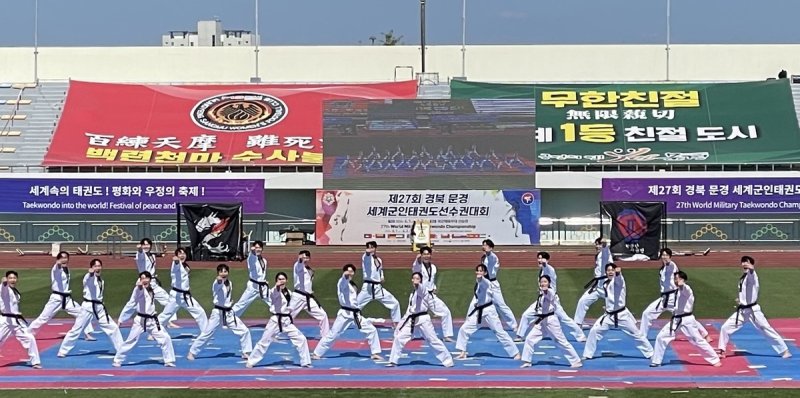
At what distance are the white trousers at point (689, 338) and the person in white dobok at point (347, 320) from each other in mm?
4750

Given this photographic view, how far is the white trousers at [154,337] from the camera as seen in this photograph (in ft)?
69.8

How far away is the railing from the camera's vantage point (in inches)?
1850

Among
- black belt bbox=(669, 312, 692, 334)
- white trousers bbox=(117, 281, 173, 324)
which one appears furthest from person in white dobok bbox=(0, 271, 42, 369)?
black belt bbox=(669, 312, 692, 334)

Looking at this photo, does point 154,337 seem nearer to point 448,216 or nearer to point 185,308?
point 185,308

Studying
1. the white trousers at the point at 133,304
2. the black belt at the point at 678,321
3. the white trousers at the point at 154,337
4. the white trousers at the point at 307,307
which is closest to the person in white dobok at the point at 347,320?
the white trousers at the point at 307,307

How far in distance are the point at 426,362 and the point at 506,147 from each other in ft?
85.2

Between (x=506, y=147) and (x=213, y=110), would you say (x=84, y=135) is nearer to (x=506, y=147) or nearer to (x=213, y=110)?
(x=213, y=110)

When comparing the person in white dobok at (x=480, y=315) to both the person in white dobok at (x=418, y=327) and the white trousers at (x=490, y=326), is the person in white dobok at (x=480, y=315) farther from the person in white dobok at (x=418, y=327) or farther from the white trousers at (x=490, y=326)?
the person in white dobok at (x=418, y=327)

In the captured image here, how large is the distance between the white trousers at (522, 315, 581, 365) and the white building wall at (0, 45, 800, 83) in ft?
159

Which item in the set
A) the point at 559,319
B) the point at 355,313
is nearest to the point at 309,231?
the point at 355,313

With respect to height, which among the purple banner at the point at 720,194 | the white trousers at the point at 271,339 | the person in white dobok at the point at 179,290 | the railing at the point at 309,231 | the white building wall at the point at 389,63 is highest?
the white building wall at the point at 389,63

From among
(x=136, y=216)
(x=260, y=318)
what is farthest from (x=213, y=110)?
(x=260, y=318)

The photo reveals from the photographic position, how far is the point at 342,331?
71.8ft

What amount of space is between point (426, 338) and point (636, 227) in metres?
21.3
